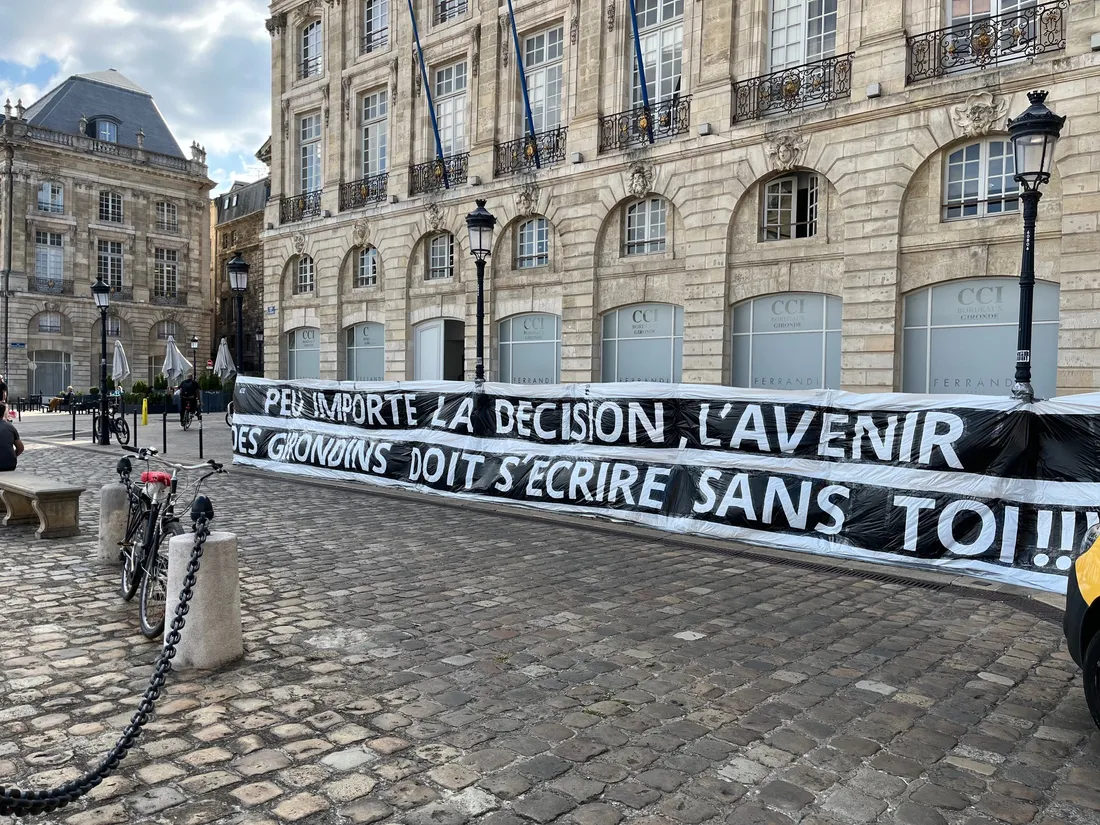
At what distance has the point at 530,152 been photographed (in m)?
21.4

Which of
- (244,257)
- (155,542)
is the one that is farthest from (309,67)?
(244,257)

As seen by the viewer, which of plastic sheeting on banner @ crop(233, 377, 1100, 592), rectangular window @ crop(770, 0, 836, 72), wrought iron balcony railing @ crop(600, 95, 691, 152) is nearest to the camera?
plastic sheeting on banner @ crop(233, 377, 1100, 592)

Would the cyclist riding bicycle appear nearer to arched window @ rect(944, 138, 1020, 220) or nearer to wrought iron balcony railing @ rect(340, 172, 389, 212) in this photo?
wrought iron balcony railing @ rect(340, 172, 389, 212)

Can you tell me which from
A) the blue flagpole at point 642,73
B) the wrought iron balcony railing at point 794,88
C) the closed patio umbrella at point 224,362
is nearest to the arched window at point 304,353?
the closed patio umbrella at point 224,362

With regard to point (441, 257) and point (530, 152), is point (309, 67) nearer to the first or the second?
point (441, 257)

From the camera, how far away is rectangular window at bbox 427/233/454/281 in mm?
23703

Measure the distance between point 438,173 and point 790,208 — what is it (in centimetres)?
1117

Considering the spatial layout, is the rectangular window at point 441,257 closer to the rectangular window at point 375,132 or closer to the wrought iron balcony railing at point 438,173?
the wrought iron balcony railing at point 438,173

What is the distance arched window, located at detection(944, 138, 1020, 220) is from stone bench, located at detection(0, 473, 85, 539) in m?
14.3

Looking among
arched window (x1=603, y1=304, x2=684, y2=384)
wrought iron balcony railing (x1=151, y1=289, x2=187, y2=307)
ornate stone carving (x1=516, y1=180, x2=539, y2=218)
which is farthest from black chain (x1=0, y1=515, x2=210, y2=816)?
wrought iron balcony railing (x1=151, y1=289, x2=187, y2=307)

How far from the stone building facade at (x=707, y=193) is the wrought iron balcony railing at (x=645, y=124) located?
0.20 ft

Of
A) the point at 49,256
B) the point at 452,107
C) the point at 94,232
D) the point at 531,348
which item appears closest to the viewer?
the point at 531,348

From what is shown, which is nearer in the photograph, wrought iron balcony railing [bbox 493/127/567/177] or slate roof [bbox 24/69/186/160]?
wrought iron balcony railing [bbox 493/127/567/177]

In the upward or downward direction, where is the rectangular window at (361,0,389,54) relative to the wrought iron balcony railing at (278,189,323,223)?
upward
